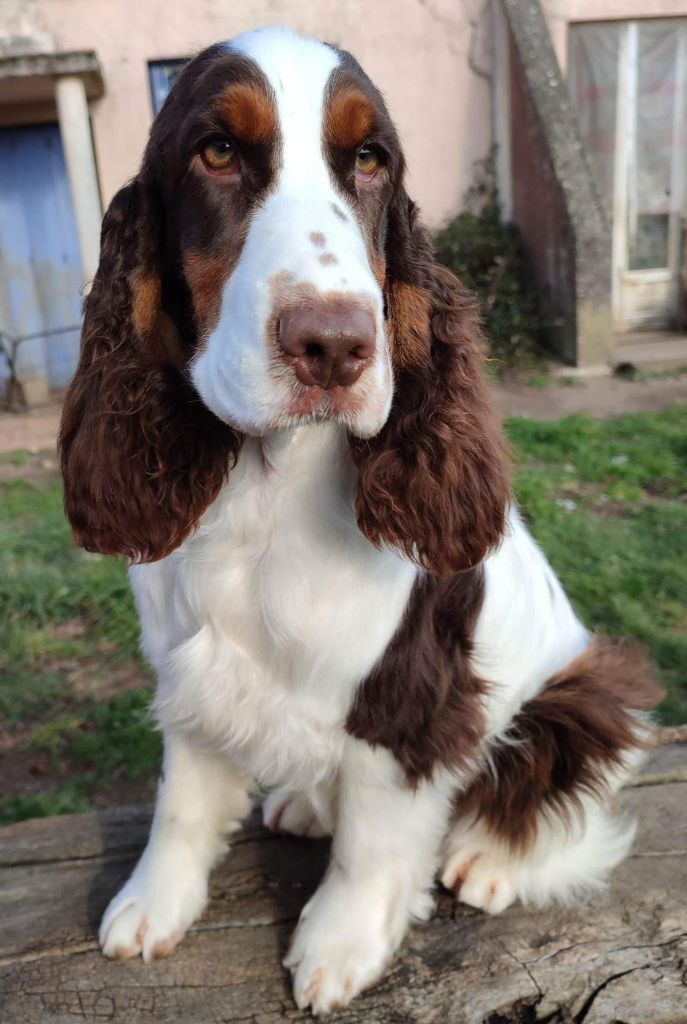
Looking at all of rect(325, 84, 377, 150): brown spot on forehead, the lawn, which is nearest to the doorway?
the lawn

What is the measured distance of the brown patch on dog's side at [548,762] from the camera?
88.0 inches

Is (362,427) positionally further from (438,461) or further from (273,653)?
(273,653)

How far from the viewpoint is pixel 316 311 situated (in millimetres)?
1400

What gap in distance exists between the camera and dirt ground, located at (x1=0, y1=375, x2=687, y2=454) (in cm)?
779

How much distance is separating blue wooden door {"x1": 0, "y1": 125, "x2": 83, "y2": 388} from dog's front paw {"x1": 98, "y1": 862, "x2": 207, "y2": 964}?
8.85 metres

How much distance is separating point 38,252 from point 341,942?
9.95m

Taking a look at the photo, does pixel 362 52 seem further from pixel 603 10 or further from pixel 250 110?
pixel 250 110

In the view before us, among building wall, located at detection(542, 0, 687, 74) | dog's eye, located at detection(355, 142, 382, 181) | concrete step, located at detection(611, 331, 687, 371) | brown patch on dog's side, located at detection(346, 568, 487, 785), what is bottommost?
concrete step, located at detection(611, 331, 687, 371)

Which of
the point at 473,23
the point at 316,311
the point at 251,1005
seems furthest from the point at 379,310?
the point at 473,23

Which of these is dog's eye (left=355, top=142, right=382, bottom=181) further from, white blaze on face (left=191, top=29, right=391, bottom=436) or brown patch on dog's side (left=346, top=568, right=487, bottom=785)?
brown patch on dog's side (left=346, top=568, right=487, bottom=785)

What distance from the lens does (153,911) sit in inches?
84.0

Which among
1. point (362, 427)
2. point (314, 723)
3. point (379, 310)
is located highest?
point (379, 310)

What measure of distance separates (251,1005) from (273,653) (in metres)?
0.79

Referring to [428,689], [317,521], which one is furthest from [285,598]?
[428,689]
